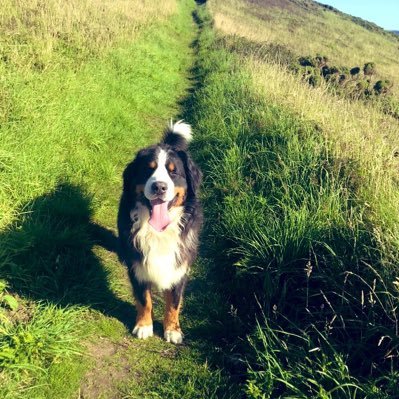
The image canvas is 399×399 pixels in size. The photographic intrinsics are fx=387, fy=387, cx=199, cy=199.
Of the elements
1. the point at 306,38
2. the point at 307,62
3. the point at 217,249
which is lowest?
the point at 217,249

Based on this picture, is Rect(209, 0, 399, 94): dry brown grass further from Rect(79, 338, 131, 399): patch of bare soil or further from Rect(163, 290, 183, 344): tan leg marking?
Rect(79, 338, 131, 399): patch of bare soil

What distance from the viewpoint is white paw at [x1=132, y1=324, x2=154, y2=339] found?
2877 millimetres

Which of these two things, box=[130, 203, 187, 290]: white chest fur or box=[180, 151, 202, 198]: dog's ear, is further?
box=[180, 151, 202, 198]: dog's ear

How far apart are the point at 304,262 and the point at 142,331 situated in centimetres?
134

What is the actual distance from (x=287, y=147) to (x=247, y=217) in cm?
143

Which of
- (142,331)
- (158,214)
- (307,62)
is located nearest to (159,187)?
(158,214)

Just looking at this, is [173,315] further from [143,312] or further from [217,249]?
[217,249]

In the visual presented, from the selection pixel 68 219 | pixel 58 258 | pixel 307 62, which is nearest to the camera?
pixel 58 258

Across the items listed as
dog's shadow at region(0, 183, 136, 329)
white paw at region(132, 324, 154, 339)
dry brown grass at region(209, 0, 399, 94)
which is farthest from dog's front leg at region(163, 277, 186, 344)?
dry brown grass at region(209, 0, 399, 94)

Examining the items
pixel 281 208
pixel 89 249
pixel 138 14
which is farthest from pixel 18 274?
pixel 138 14

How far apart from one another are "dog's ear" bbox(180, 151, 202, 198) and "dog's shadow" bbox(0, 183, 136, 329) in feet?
3.55

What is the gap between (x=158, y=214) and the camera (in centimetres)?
278

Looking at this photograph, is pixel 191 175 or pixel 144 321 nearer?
Result: pixel 144 321

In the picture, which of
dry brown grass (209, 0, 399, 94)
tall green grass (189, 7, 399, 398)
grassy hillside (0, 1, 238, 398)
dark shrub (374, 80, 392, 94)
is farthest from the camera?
dry brown grass (209, 0, 399, 94)
